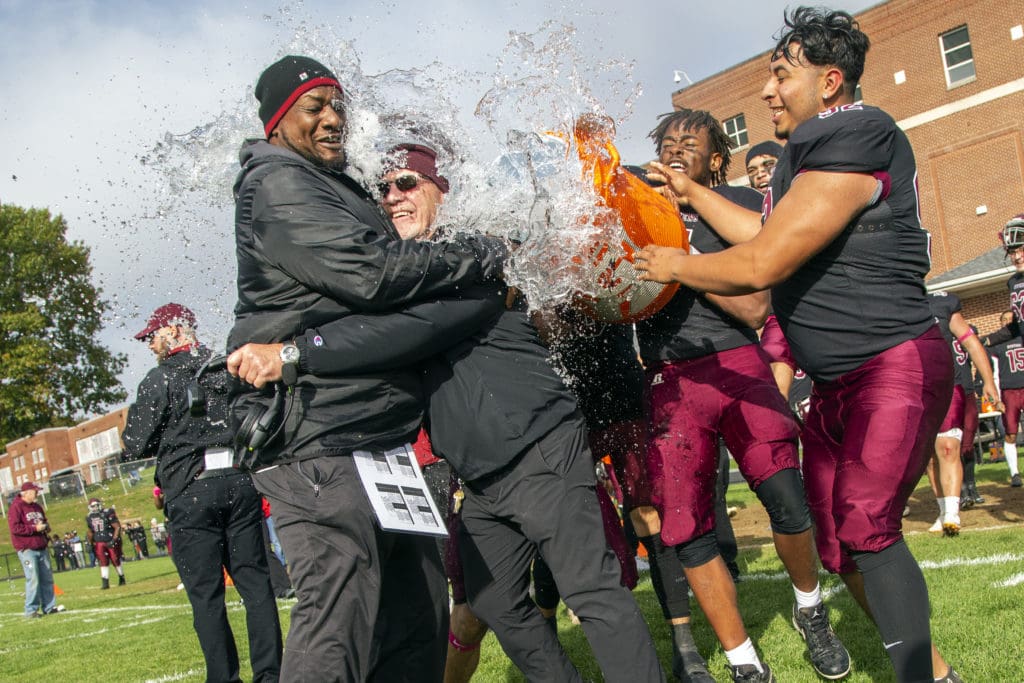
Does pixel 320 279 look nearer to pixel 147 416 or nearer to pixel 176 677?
pixel 147 416

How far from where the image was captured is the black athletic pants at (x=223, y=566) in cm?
505

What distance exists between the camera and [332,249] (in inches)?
105

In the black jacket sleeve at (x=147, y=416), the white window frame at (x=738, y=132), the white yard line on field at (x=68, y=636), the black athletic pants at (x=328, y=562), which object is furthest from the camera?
the white window frame at (x=738, y=132)

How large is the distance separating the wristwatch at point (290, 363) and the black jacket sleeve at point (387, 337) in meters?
0.02

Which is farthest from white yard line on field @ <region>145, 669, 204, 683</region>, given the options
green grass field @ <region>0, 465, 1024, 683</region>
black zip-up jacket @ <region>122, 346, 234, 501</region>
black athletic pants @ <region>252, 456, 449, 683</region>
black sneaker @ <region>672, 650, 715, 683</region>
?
black athletic pants @ <region>252, 456, 449, 683</region>

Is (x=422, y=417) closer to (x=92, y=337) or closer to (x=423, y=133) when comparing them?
(x=423, y=133)

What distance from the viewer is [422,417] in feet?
10.4

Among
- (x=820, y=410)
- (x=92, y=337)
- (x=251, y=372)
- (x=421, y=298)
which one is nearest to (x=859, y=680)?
(x=820, y=410)

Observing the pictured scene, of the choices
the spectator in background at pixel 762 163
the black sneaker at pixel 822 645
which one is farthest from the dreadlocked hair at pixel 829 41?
the spectator in background at pixel 762 163

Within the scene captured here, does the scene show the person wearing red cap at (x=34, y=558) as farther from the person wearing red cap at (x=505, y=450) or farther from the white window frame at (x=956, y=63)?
the white window frame at (x=956, y=63)

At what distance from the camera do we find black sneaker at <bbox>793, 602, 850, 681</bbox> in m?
3.83

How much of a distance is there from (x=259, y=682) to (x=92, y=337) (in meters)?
42.9

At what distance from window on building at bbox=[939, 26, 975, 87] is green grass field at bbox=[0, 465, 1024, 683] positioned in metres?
32.6

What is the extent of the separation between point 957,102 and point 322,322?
38605 millimetres
